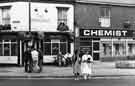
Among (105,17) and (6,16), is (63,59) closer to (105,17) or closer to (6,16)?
(6,16)

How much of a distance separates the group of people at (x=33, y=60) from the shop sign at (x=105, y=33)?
39.2 ft

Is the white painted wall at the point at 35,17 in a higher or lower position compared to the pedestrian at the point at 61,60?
higher

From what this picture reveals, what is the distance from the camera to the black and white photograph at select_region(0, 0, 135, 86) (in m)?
34.0

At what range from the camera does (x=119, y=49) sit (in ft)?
130

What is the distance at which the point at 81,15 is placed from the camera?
3719 centimetres

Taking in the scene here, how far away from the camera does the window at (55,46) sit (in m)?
35.3

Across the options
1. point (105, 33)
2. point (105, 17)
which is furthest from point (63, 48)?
point (105, 17)

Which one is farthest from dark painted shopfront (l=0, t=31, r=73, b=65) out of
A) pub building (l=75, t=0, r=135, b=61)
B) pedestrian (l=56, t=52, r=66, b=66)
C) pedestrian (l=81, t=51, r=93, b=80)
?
pedestrian (l=81, t=51, r=93, b=80)

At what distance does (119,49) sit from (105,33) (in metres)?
2.72

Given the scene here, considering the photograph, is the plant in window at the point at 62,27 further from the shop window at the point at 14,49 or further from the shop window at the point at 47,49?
the shop window at the point at 14,49

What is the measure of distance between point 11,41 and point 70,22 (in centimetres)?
624

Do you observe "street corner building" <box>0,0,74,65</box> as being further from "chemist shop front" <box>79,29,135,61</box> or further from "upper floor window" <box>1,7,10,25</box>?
"chemist shop front" <box>79,29,135,61</box>

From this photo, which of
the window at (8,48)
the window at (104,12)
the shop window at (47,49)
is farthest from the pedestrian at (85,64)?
the window at (104,12)

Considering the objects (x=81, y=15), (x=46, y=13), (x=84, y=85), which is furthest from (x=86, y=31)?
(x=84, y=85)
